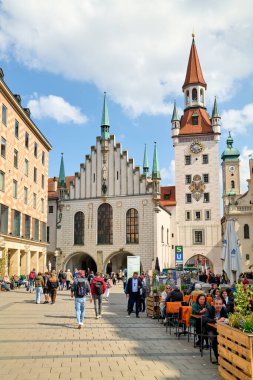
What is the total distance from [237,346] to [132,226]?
42346 mm

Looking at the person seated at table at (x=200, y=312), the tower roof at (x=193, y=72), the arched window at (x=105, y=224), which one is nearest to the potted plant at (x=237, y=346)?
the person seated at table at (x=200, y=312)

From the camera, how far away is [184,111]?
60.2 metres

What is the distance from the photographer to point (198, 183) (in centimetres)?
5438

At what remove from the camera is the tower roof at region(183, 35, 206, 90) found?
60562 millimetres

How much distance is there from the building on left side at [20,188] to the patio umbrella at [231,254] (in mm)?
15170

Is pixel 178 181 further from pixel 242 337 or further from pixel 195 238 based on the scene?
pixel 242 337

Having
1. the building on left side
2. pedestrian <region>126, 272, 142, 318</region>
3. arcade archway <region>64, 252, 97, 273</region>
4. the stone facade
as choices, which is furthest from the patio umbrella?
arcade archway <region>64, 252, 97, 273</region>

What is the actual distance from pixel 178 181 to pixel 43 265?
21.9 m

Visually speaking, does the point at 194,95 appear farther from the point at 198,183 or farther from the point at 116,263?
the point at 116,263

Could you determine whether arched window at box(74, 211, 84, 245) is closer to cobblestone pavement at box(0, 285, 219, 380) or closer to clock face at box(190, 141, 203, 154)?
clock face at box(190, 141, 203, 154)

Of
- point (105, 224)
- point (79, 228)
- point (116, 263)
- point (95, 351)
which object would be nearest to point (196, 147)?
point (105, 224)

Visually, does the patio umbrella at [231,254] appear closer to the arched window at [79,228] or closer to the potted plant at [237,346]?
the potted plant at [237,346]

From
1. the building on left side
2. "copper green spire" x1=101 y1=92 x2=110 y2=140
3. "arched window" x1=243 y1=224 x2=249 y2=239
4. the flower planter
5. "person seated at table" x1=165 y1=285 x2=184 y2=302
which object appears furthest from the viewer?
"arched window" x1=243 y1=224 x2=249 y2=239

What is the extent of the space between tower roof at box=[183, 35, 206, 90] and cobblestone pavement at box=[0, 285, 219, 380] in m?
51.1
